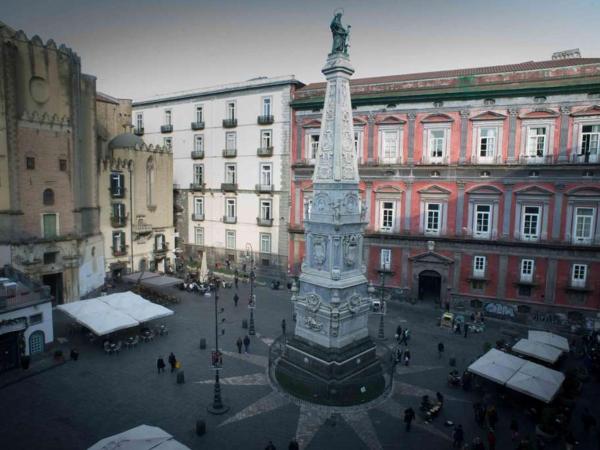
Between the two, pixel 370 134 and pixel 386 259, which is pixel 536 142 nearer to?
pixel 370 134

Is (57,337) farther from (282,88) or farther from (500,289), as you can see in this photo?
(500,289)

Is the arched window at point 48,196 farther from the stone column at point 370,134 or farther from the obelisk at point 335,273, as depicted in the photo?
the stone column at point 370,134

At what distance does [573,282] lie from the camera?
31.2m

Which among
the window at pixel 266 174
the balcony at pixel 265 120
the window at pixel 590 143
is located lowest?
the window at pixel 266 174

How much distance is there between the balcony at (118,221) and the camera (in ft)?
133

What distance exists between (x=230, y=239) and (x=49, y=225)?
698 inches

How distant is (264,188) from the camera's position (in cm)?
4231

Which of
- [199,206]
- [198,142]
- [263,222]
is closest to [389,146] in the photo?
[263,222]

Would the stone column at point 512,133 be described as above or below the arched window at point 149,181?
above

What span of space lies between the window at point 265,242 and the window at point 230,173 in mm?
6867

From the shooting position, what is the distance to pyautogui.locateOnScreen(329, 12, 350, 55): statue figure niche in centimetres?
2067

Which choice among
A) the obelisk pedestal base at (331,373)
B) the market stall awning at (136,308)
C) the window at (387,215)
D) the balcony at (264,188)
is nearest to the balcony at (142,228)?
the balcony at (264,188)

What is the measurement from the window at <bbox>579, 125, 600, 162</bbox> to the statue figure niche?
20119 millimetres

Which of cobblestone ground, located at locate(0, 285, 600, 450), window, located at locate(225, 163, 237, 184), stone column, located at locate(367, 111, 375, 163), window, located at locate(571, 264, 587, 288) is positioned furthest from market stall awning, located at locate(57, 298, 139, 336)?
window, located at locate(571, 264, 587, 288)
